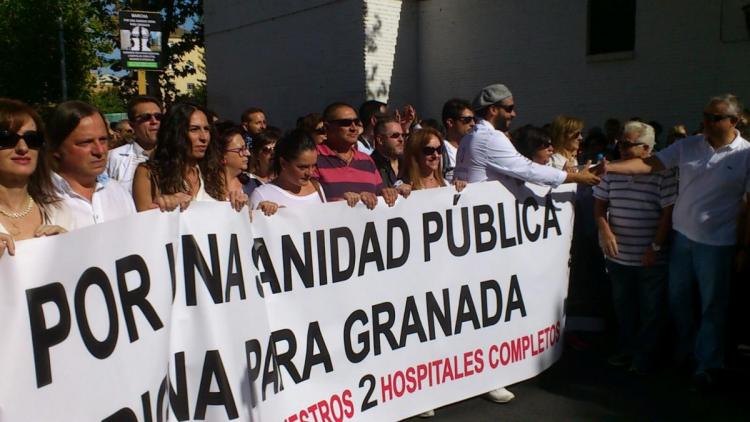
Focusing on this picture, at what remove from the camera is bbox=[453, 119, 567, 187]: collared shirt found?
13.9 ft

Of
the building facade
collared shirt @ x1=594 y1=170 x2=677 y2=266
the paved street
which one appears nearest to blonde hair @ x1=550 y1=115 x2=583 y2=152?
collared shirt @ x1=594 y1=170 x2=677 y2=266

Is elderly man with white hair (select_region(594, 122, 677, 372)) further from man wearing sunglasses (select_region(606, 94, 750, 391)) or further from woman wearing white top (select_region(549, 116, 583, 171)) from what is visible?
woman wearing white top (select_region(549, 116, 583, 171))

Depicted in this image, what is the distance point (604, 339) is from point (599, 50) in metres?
7.82

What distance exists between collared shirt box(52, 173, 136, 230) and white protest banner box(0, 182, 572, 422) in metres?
0.27

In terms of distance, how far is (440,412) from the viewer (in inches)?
163

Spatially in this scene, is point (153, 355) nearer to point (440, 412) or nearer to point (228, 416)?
point (228, 416)

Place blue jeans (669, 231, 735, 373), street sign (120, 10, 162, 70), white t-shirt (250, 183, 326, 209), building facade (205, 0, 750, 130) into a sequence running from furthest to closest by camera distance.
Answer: building facade (205, 0, 750, 130) → street sign (120, 10, 162, 70) → blue jeans (669, 231, 735, 373) → white t-shirt (250, 183, 326, 209)

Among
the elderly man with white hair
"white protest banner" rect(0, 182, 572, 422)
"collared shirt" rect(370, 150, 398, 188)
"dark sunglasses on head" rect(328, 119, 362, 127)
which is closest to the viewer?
"white protest banner" rect(0, 182, 572, 422)

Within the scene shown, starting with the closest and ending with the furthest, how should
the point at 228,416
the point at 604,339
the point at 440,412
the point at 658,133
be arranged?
the point at 228,416 → the point at 440,412 → the point at 604,339 → the point at 658,133

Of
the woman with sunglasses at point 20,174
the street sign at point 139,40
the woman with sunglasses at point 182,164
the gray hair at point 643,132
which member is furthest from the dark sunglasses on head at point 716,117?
the street sign at point 139,40

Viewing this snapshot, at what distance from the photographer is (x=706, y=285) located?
4.41 m

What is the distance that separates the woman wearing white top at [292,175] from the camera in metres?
3.81

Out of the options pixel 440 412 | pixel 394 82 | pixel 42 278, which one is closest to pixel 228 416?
pixel 42 278

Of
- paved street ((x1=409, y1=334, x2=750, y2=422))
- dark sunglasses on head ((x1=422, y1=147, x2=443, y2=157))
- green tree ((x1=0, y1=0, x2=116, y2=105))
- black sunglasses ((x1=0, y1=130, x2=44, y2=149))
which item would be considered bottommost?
paved street ((x1=409, y1=334, x2=750, y2=422))
